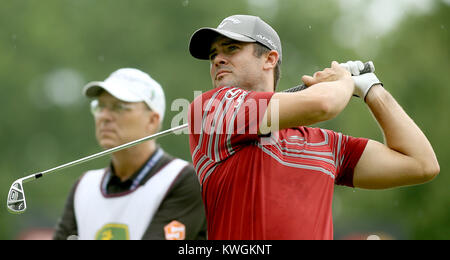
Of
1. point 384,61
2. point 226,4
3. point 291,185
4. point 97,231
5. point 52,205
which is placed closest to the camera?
point 291,185

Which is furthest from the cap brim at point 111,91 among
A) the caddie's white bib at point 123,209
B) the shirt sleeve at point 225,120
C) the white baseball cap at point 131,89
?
the shirt sleeve at point 225,120

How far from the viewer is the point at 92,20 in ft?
70.4

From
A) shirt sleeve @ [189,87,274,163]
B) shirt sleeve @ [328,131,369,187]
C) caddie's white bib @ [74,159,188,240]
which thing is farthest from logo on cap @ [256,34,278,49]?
caddie's white bib @ [74,159,188,240]

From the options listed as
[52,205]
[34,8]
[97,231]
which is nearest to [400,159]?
[97,231]

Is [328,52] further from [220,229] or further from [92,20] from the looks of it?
[220,229]

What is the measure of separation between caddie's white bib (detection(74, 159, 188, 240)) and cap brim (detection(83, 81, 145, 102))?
0.59 meters

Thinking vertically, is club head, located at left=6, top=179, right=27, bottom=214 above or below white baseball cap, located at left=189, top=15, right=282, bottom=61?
below

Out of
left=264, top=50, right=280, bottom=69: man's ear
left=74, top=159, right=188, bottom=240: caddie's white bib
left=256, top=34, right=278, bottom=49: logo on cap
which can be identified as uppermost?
left=256, top=34, right=278, bottom=49: logo on cap

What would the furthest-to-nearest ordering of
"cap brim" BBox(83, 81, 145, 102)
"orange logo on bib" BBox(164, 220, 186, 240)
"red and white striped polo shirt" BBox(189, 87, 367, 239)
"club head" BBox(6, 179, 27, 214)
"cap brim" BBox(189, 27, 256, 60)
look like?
"cap brim" BBox(83, 81, 145, 102), "orange logo on bib" BBox(164, 220, 186, 240), "club head" BBox(6, 179, 27, 214), "cap brim" BBox(189, 27, 256, 60), "red and white striped polo shirt" BBox(189, 87, 367, 239)

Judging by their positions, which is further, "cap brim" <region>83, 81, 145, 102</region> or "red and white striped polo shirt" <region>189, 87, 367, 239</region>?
"cap brim" <region>83, 81, 145, 102</region>

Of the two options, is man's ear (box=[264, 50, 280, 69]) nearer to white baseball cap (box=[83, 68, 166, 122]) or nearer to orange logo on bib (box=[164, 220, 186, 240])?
orange logo on bib (box=[164, 220, 186, 240])

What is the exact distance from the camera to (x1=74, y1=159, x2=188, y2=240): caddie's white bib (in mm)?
5164

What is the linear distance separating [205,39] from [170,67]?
1499cm
